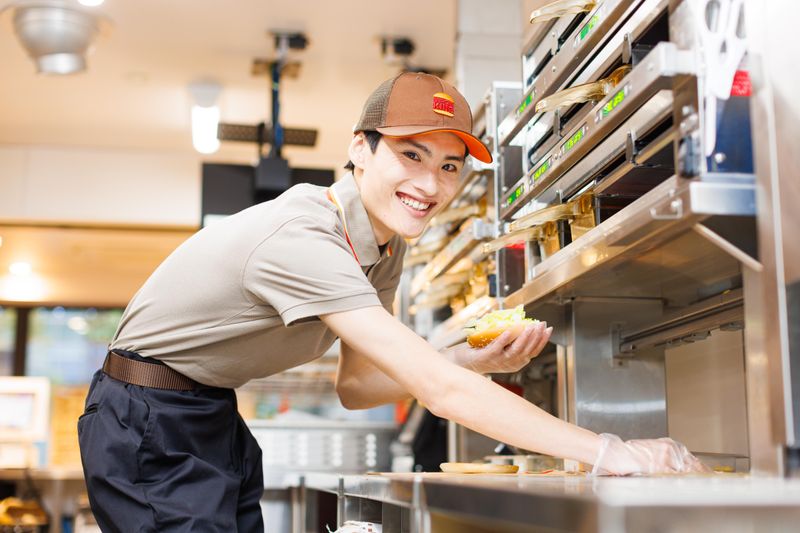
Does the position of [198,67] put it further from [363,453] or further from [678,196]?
[678,196]

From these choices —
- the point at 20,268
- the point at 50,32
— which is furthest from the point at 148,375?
the point at 20,268

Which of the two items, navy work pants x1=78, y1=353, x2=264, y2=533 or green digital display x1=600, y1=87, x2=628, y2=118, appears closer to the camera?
green digital display x1=600, y1=87, x2=628, y2=118

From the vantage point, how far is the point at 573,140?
1965 millimetres

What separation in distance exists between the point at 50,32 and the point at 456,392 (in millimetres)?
3745

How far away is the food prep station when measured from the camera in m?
1.23

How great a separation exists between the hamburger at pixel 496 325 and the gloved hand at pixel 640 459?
1.33ft

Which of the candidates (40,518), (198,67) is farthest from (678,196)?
(40,518)

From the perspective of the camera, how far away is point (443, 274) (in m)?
3.32

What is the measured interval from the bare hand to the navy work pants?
1.74 feet

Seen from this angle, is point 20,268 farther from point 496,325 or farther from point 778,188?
point 778,188

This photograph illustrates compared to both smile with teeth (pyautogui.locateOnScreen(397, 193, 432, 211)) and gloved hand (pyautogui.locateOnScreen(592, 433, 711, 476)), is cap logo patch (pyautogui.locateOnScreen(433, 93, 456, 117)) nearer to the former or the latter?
smile with teeth (pyautogui.locateOnScreen(397, 193, 432, 211))

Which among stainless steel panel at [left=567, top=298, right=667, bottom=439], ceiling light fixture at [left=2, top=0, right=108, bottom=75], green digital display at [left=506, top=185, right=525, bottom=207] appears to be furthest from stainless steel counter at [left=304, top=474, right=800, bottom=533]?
ceiling light fixture at [left=2, top=0, right=108, bottom=75]

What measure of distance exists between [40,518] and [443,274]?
391 centimetres

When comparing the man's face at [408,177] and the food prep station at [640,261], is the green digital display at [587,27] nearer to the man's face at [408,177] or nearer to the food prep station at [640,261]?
the food prep station at [640,261]
